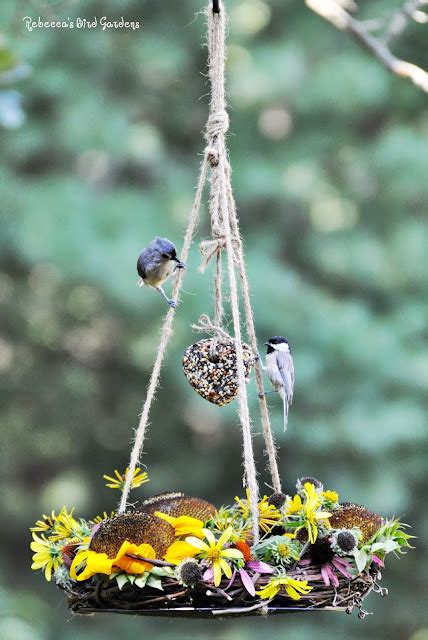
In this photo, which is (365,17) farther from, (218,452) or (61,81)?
(218,452)

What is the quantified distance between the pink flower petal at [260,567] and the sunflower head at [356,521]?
0.53 ft

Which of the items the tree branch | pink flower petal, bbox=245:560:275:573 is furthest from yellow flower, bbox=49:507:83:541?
the tree branch

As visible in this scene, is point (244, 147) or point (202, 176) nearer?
point (202, 176)

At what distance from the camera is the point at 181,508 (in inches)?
61.8

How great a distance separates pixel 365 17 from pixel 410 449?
2.01 m

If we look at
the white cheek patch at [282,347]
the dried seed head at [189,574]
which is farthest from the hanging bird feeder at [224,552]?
the white cheek patch at [282,347]

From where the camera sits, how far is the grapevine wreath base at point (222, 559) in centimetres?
137

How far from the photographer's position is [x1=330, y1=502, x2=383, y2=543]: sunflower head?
4.99 feet

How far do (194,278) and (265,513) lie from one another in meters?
2.46

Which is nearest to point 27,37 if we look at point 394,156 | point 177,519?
point 394,156

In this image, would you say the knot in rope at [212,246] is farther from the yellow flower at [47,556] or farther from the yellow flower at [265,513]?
the yellow flower at [47,556]

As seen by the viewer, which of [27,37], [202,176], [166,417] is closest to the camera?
[202,176]

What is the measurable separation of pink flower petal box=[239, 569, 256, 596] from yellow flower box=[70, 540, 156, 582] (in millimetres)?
133

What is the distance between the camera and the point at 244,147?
4.50 metres
